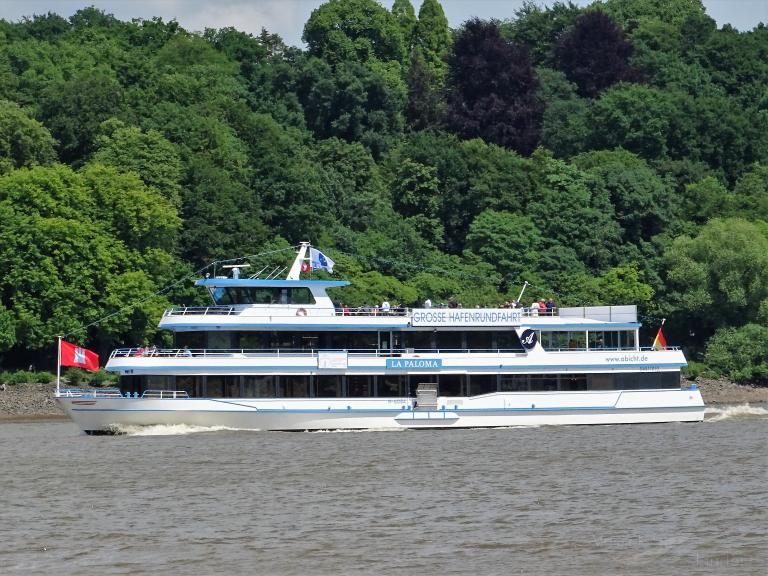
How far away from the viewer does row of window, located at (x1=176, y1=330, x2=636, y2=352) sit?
59.5m

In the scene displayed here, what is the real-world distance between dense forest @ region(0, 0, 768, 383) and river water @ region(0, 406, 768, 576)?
22.2 m

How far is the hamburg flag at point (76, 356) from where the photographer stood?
59406mm

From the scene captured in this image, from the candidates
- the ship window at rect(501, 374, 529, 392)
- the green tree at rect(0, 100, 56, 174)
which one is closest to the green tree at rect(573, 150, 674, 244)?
the green tree at rect(0, 100, 56, 174)

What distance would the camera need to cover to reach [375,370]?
197 feet

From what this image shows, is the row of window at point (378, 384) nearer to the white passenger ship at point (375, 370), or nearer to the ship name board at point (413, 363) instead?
the white passenger ship at point (375, 370)

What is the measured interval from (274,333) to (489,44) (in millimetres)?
68048

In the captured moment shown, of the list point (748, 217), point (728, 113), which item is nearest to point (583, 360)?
point (748, 217)

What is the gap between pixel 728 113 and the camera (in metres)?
116

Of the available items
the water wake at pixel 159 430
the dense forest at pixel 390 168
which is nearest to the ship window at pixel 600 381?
the water wake at pixel 159 430

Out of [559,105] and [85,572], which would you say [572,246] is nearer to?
[559,105]

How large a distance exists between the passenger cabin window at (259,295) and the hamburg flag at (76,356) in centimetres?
496

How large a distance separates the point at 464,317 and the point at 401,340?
2369mm

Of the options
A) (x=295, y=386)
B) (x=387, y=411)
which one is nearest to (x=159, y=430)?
(x=295, y=386)

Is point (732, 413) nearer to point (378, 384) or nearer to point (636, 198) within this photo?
point (378, 384)
